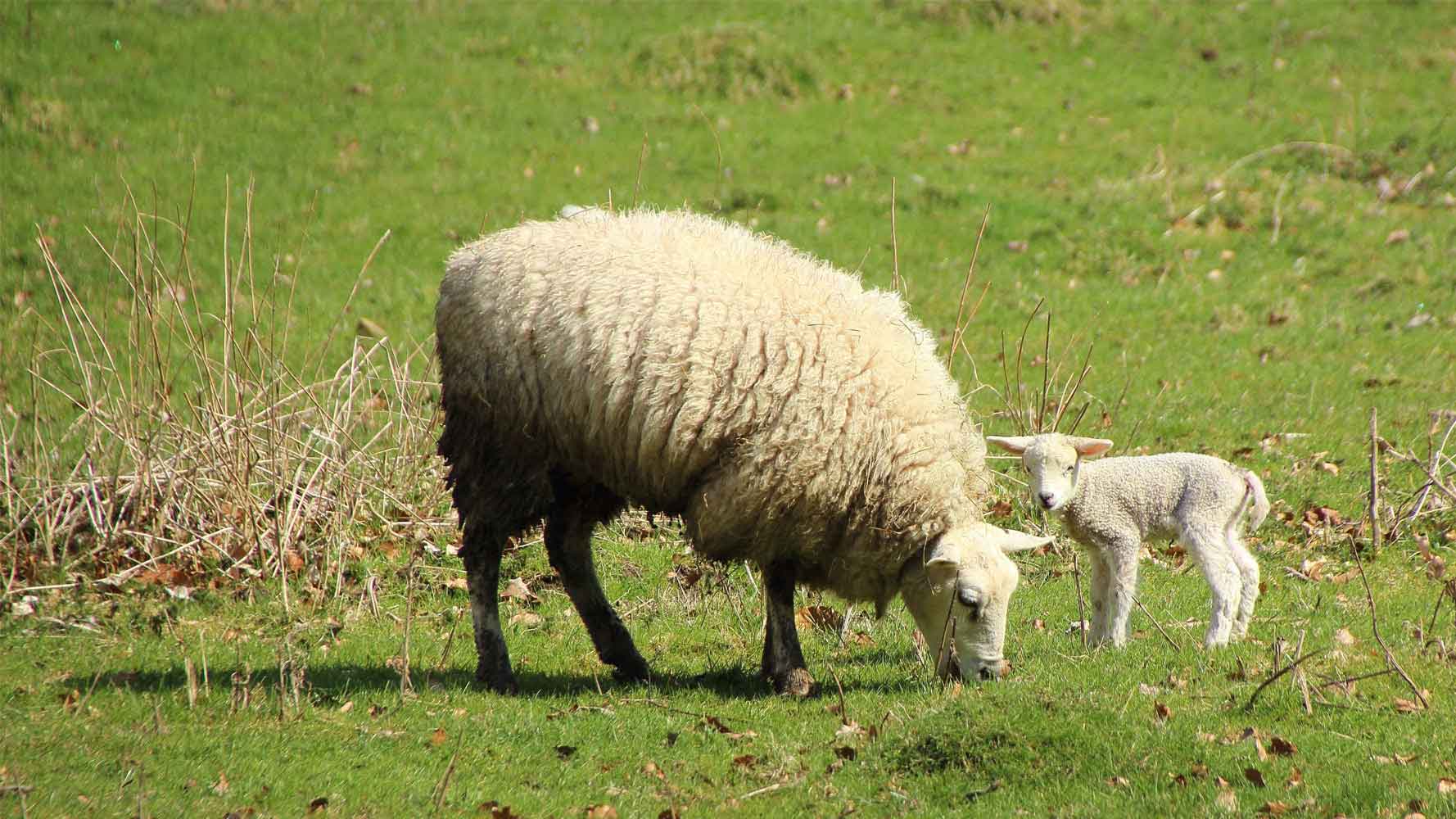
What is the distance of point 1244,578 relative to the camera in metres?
7.01

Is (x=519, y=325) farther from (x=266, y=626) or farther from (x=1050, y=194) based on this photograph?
(x=1050, y=194)

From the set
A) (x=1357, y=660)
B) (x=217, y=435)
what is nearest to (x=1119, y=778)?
(x=1357, y=660)

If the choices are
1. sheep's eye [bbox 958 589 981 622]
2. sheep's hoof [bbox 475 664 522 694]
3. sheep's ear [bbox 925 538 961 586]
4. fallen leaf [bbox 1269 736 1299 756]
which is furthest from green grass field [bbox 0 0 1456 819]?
sheep's ear [bbox 925 538 961 586]

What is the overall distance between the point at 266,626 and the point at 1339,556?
6.58 meters

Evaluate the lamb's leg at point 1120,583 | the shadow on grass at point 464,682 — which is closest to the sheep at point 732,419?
the shadow on grass at point 464,682

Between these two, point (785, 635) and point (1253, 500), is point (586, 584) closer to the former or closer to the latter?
point (785, 635)

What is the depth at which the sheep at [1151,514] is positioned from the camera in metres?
6.82

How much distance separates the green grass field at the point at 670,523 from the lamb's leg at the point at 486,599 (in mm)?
183

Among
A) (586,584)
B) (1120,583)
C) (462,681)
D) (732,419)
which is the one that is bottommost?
(462,681)

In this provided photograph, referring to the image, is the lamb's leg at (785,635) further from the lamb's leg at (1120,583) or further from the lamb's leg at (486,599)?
the lamb's leg at (1120,583)

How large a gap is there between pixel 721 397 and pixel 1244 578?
281 cm

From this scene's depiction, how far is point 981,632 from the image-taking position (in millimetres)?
6719

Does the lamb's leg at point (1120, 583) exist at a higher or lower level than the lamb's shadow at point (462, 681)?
higher

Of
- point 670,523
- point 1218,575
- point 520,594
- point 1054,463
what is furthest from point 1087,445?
point 520,594
